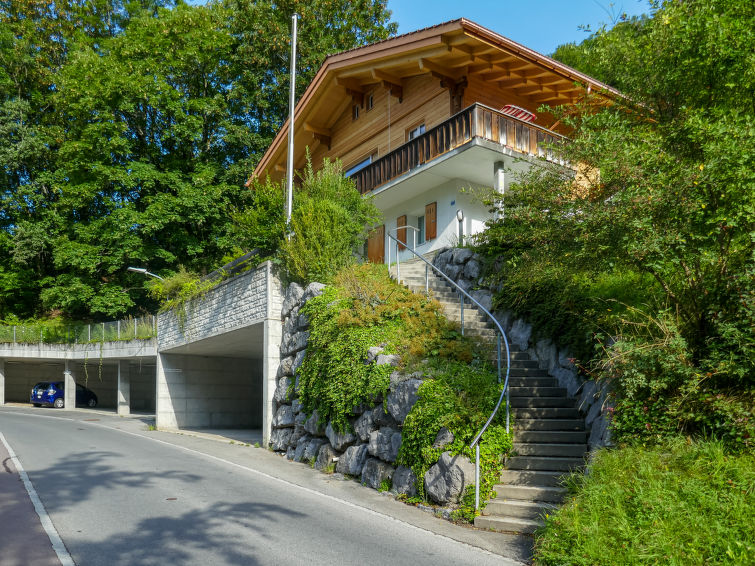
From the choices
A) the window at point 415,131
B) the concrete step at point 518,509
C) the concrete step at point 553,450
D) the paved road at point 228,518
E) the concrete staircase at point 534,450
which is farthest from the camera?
the window at point 415,131

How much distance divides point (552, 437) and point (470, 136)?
31.8 ft

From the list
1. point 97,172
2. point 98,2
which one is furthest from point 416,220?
point 98,2

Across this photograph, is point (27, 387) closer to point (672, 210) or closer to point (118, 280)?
point (118, 280)

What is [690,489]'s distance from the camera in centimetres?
548

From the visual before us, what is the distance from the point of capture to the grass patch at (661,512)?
16.3 ft

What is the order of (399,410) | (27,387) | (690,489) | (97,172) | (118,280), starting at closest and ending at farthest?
1. (690,489)
2. (399,410)
3. (97,172)
4. (118,280)
5. (27,387)

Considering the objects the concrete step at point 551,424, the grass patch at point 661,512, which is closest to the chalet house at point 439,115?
the concrete step at point 551,424

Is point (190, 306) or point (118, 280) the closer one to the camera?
point (190, 306)

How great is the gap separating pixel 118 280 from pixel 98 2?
55.8ft

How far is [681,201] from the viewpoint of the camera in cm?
651

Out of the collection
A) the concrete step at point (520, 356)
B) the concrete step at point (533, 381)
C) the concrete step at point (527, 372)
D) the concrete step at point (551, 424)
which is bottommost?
the concrete step at point (551, 424)

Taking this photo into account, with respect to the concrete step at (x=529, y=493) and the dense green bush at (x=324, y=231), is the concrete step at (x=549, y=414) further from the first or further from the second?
the dense green bush at (x=324, y=231)

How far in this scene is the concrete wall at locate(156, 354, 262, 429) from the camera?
69.8 ft

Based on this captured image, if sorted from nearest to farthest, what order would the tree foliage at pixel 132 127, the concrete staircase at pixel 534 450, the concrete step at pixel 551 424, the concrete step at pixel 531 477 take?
the concrete staircase at pixel 534 450 → the concrete step at pixel 531 477 → the concrete step at pixel 551 424 → the tree foliage at pixel 132 127
